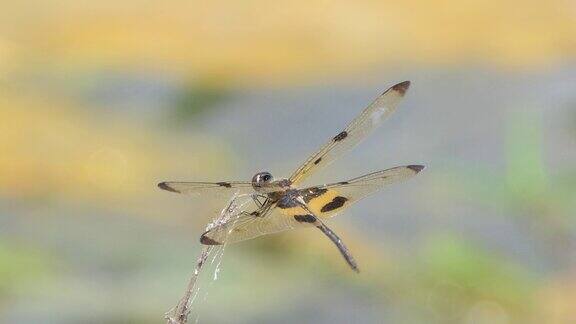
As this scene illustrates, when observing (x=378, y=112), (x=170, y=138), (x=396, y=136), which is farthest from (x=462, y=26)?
(x=378, y=112)

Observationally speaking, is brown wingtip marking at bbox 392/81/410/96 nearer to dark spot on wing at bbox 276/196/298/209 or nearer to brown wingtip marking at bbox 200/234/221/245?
dark spot on wing at bbox 276/196/298/209

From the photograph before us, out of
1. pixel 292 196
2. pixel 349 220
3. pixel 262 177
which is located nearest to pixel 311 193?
pixel 292 196

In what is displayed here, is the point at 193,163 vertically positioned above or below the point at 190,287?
above

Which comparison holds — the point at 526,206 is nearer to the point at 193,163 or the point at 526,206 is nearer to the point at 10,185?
the point at 193,163

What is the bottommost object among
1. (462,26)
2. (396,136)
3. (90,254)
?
(90,254)

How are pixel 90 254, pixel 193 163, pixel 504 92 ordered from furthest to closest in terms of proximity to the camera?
pixel 504 92, pixel 193 163, pixel 90 254

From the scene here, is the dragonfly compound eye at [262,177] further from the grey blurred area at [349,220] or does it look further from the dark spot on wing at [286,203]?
the grey blurred area at [349,220]

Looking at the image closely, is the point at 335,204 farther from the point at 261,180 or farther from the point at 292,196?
the point at 261,180
